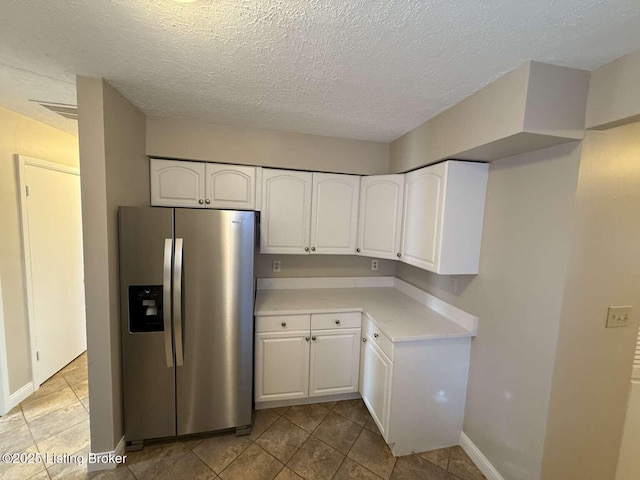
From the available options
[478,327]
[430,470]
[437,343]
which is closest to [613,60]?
[478,327]

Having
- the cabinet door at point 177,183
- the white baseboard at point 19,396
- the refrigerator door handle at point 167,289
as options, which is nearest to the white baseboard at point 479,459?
the refrigerator door handle at point 167,289

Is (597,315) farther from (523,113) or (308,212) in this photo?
(308,212)

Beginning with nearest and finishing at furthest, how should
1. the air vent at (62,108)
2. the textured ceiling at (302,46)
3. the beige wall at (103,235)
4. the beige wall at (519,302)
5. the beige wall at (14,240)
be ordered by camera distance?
the textured ceiling at (302,46) → the beige wall at (519,302) → the beige wall at (103,235) → the air vent at (62,108) → the beige wall at (14,240)

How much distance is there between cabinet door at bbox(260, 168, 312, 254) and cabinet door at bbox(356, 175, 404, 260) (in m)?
0.53

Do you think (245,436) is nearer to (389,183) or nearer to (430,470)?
(430,470)

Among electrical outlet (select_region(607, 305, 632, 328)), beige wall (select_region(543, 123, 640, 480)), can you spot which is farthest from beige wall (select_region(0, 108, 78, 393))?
electrical outlet (select_region(607, 305, 632, 328))

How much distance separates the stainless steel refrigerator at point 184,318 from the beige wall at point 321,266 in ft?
2.62

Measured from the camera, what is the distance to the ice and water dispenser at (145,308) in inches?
67.0

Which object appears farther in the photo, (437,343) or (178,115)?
(178,115)

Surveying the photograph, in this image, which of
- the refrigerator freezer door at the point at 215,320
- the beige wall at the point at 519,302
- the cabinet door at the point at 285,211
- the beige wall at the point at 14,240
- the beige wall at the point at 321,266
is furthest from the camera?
the beige wall at the point at 321,266

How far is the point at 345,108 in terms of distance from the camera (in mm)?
1784

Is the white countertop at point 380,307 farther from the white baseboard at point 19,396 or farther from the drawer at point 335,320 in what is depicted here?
the white baseboard at point 19,396

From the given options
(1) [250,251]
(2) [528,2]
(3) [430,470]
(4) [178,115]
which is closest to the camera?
(2) [528,2]

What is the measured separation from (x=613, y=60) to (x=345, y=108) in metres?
1.28
